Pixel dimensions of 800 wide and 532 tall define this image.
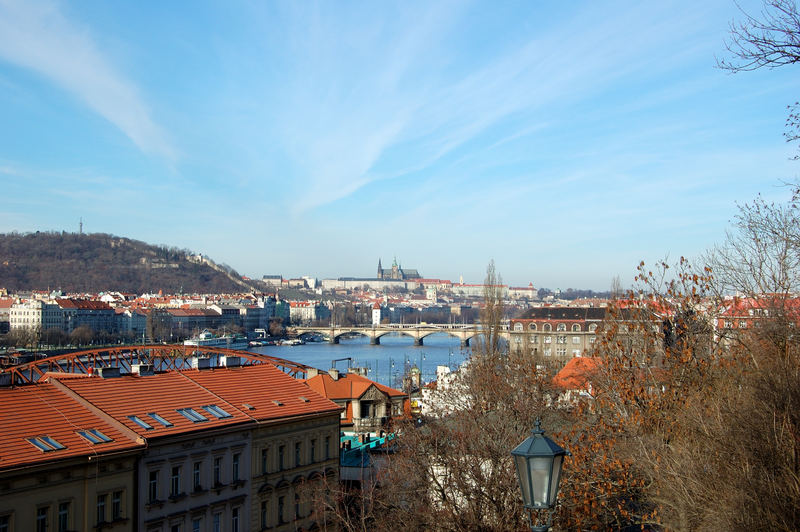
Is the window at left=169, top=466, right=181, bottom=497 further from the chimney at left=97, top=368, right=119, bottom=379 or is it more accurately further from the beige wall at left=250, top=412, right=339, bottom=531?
the chimney at left=97, top=368, right=119, bottom=379

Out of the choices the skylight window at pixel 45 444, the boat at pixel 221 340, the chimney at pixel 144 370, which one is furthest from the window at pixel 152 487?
the boat at pixel 221 340

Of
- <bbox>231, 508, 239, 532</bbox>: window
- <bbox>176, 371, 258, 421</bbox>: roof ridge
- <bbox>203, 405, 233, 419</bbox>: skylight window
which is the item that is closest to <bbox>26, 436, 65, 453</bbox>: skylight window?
<bbox>203, 405, 233, 419</bbox>: skylight window

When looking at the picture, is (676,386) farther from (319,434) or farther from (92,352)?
(92,352)

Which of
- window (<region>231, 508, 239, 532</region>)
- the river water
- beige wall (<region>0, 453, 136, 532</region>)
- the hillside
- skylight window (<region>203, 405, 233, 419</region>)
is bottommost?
the river water

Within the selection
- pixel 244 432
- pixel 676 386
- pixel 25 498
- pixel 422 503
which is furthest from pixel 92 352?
pixel 676 386

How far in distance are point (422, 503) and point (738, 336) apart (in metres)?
4.80

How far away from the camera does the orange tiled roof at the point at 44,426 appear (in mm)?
9555

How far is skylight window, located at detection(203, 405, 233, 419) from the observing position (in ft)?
42.4

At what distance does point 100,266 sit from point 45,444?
150m

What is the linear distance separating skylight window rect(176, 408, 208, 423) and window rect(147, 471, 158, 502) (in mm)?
1283

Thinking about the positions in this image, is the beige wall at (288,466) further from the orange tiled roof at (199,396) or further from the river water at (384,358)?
the river water at (384,358)

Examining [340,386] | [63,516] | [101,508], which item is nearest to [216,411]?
[101,508]

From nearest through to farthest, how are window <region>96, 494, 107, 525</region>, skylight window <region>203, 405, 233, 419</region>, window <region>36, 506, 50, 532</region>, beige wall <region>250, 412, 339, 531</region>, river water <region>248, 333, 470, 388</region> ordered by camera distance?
window <region>36, 506, 50, 532</region> < window <region>96, 494, 107, 525</region> < skylight window <region>203, 405, 233, 419</region> < beige wall <region>250, 412, 339, 531</region> < river water <region>248, 333, 470, 388</region>

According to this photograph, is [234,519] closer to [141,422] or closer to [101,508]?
[141,422]
